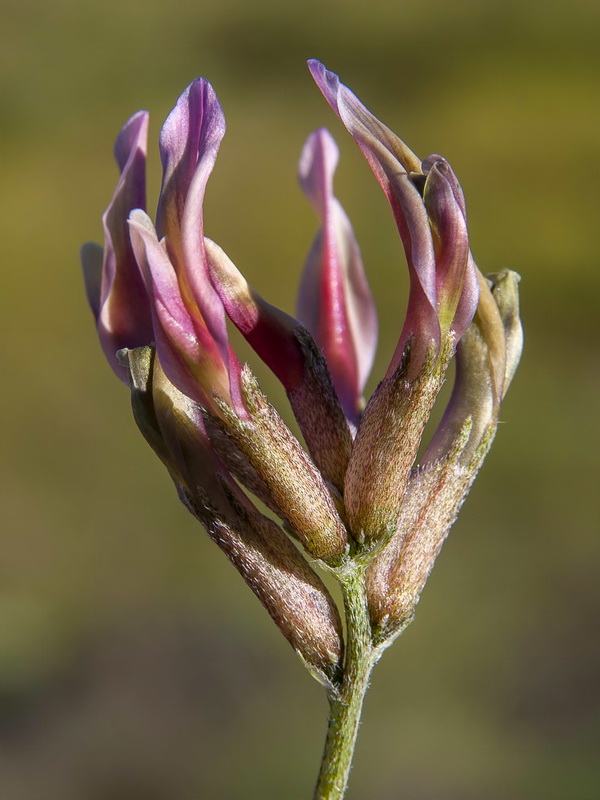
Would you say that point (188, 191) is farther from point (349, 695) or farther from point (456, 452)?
point (349, 695)

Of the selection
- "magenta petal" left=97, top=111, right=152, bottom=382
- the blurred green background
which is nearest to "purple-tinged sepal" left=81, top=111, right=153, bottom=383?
"magenta petal" left=97, top=111, right=152, bottom=382

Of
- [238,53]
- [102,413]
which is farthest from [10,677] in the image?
[238,53]

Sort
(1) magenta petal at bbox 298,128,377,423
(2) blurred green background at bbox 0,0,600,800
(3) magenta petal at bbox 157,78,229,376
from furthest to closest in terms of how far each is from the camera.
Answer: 1. (2) blurred green background at bbox 0,0,600,800
2. (1) magenta petal at bbox 298,128,377,423
3. (3) magenta petal at bbox 157,78,229,376

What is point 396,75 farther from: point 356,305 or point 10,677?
point 356,305

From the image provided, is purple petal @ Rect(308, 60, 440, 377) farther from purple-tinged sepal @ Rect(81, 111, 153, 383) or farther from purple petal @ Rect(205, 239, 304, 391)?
purple-tinged sepal @ Rect(81, 111, 153, 383)

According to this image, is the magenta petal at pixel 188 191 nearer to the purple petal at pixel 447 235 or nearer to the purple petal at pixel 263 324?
the purple petal at pixel 263 324

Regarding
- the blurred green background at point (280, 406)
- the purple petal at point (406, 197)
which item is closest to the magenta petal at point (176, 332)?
the purple petal at point (406, 197)

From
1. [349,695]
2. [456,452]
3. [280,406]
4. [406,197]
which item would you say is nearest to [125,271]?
[406,197]
